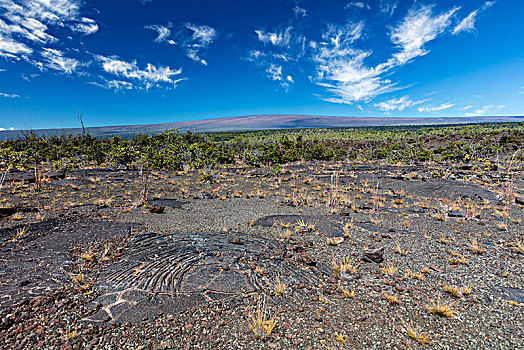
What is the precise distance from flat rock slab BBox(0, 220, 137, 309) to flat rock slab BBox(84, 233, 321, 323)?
40.4 inches

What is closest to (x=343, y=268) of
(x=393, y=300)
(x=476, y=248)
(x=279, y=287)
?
(x=393, y=300)

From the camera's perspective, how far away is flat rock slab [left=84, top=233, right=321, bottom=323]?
13.6 feet

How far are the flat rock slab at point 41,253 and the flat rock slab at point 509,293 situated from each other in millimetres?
8465

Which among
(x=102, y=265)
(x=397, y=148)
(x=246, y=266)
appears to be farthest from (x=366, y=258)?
(x=397, y=148)

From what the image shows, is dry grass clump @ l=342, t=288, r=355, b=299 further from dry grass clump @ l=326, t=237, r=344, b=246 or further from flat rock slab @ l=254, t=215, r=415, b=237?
flat rock slab @ l=254, t=215, r=415, b=237

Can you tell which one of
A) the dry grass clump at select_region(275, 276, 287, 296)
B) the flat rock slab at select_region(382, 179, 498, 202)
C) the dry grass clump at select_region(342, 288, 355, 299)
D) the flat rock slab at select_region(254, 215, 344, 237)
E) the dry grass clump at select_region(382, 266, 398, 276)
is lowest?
the flat rock slab at select_region(382, 179, 498, 202)

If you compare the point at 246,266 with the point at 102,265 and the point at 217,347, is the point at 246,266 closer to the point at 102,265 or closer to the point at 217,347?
the point at 217,347

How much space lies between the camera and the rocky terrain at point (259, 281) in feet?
11.5

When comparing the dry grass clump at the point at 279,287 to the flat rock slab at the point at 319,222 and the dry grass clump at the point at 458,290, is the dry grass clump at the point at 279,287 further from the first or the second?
the flat rock slab at the point at 319,222

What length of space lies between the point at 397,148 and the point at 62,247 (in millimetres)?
47965

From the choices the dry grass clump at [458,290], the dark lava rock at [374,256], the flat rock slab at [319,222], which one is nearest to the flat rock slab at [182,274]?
the dark lava rock at [374,256]

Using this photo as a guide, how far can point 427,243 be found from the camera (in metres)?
6.95

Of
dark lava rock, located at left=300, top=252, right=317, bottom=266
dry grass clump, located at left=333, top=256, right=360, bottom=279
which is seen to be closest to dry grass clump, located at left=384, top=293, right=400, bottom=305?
dry grass clump, located at left=333, top=256, right=360, bottom=279

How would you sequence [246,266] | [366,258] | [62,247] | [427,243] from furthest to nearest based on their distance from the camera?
[427,243], [62,247], [366,258], [246,266]
